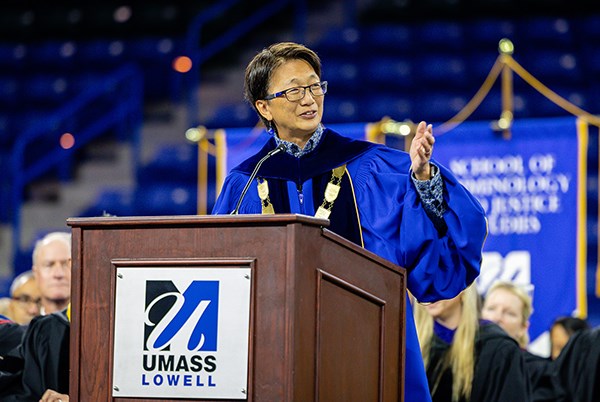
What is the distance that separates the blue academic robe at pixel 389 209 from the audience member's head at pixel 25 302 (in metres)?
2.55

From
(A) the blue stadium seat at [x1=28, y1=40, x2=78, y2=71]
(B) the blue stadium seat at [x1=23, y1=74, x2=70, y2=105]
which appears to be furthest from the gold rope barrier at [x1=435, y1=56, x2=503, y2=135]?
(A) the blue stadium seat at [x1=28, y1=40, x2=78, y2=71]

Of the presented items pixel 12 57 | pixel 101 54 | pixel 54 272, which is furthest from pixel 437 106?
pixel 54 272

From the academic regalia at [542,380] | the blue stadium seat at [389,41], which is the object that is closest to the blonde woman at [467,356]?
the academic regalia at [542,380]

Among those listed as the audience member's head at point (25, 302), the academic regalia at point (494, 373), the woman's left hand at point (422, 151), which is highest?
the woman's left hand at point (422, 151)

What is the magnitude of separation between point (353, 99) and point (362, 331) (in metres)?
6.93

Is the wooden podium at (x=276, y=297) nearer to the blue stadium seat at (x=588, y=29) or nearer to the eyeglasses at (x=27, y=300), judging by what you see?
the eyeglasses at (x=27, y=300)

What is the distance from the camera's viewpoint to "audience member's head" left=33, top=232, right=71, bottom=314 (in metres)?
5.05

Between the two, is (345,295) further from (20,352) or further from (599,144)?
(599,144)

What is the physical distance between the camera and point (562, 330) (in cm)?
648

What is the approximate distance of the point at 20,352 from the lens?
167 inches

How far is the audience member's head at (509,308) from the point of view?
18.9ft

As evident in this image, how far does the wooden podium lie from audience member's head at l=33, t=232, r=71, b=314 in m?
2.55

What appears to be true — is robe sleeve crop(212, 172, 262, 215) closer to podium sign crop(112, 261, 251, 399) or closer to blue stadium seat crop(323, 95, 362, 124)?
podium sign crop(112, 261, 251, 399)

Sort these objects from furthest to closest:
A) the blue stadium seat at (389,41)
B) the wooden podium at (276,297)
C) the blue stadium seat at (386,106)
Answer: the blue stadium seat at (389,41) → the blue stadium seat at (386,106) → the wooden podium at (276,297)
